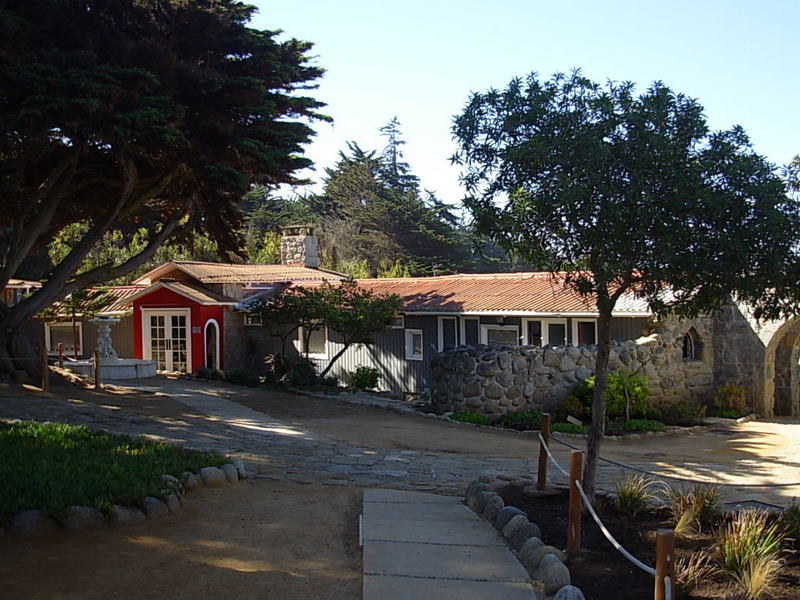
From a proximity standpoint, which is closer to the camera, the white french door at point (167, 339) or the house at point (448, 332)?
the house at point (448, 332)

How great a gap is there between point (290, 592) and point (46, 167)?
14645 millimetres

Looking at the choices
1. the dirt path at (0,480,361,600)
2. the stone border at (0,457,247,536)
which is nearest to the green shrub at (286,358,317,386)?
the stone border at (0,457,247,536)

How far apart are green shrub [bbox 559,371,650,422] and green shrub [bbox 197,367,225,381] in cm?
1173

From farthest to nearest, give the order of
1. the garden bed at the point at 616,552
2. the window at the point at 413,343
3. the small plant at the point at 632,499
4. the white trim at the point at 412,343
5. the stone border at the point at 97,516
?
the window at the point at 413,343 → the white trim at the point at 412,343 → the small plant at the point at 632,499 → the stone border at the point at 97,516 → the garden bed at the point at 616,552

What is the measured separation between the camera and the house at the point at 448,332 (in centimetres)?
1970

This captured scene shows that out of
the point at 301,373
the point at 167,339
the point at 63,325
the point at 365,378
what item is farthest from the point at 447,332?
the point at 63,325

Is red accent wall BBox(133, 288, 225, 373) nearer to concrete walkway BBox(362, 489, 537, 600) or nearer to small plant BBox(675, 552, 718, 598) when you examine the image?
concrete walkway BBox(362, 489, 537, 600)

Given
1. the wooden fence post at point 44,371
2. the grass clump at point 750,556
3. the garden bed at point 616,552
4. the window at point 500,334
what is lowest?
the garden bed at point 616,552

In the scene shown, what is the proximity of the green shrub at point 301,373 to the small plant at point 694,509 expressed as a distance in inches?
628

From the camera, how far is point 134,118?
1376 cm

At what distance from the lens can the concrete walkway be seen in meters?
5.75

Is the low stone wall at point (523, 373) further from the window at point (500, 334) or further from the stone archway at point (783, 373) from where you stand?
the window at point (500, 334)

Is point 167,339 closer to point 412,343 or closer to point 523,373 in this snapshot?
point 412,343

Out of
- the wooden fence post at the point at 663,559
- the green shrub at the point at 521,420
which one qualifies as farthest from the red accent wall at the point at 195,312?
the wooden fence post at the point at 663,559
